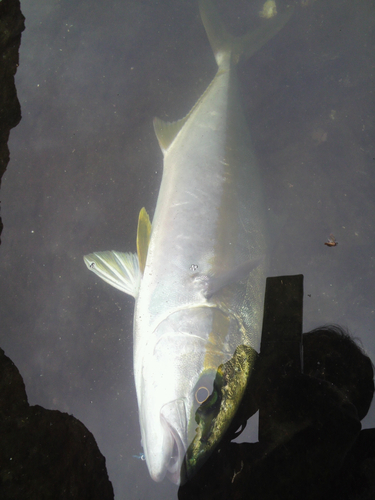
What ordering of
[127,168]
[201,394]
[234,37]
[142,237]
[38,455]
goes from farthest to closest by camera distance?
1. [234,37]
2. [127,168]
3. [142,237]
4. [201,394]
5. [38,455]

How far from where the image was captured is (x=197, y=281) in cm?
183

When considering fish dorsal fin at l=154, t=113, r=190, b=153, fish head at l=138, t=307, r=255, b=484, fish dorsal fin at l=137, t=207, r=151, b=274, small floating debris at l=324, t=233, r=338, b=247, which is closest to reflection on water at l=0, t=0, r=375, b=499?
small floating debris at l=324, t=233, r=338, b=247

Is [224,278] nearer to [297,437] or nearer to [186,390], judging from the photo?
[186,390]

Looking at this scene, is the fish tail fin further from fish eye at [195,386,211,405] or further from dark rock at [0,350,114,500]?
dark rock at [0,350,114,500]

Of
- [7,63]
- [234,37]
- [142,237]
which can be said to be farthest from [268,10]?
[142,237]

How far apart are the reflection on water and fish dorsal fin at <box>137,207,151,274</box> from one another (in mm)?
506

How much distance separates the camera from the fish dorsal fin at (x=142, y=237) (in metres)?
1.96

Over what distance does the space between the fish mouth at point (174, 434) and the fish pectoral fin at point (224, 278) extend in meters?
0.65

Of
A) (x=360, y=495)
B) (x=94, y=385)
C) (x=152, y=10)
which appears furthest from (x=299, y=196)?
(x=152, y=10)

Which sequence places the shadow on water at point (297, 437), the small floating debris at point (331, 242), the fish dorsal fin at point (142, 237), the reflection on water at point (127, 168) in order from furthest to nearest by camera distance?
1. the small floating debris at point (331, 242)
2. the reflection on water at point (127, 168)
3. the fish dorsal fin at point (142, 237)
4. the shadow on water at point (297, 437)

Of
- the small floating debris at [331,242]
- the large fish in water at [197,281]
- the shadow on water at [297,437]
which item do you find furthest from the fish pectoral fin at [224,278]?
the small floating debris at [331,242]

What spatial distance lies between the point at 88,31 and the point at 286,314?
3.30m

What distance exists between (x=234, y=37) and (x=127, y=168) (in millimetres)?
1875

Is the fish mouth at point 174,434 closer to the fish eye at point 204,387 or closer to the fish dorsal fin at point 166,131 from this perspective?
the fish eye at point 204,387
